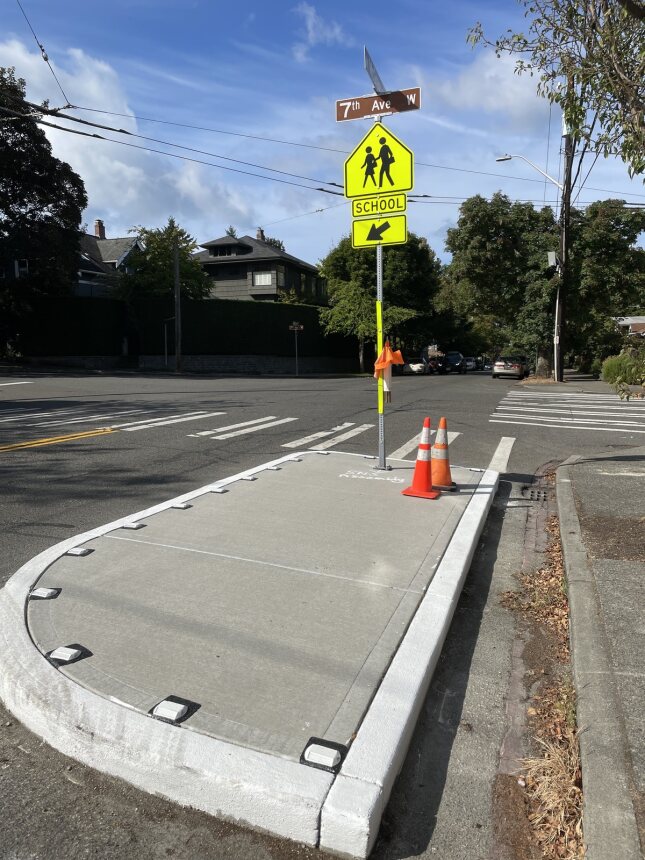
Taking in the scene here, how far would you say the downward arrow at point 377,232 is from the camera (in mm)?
6676

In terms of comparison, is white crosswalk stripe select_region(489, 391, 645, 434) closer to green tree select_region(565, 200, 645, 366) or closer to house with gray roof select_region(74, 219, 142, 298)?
green tree select_region(565, 200, 645, 366)

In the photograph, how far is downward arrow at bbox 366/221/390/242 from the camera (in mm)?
6676

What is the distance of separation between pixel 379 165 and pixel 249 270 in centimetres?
4693

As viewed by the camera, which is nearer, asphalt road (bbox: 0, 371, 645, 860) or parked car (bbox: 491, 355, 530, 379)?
asphalt road (bbox: 0, 371, 645, 860)

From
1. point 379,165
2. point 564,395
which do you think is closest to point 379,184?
point 379,165

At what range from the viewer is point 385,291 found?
44062mm

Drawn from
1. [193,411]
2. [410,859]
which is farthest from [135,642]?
[193,411]

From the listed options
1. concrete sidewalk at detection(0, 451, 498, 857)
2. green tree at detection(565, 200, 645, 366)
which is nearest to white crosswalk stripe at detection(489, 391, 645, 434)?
concrete sidewalk at detection(0, 451, 498, 857)

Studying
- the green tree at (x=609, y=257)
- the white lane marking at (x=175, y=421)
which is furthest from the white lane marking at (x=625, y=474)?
the green tree at (x=609, y=257)

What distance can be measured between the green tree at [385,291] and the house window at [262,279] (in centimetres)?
637

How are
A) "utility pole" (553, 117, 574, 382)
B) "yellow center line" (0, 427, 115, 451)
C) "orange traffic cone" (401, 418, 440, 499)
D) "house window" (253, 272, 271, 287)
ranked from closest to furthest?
1. "orange traffic cone" (401, 418, 440, 499)
2. "yellow center line" (0, 427, 115, 451)
3. "utility pole" (553, 117, 574, 382)
4. "house window" (253, 272, 271, 287)

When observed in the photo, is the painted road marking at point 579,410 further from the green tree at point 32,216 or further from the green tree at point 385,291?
the green tree at point 32,216

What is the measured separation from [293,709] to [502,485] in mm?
5813

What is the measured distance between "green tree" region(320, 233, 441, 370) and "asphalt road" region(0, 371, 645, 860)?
24344mm
